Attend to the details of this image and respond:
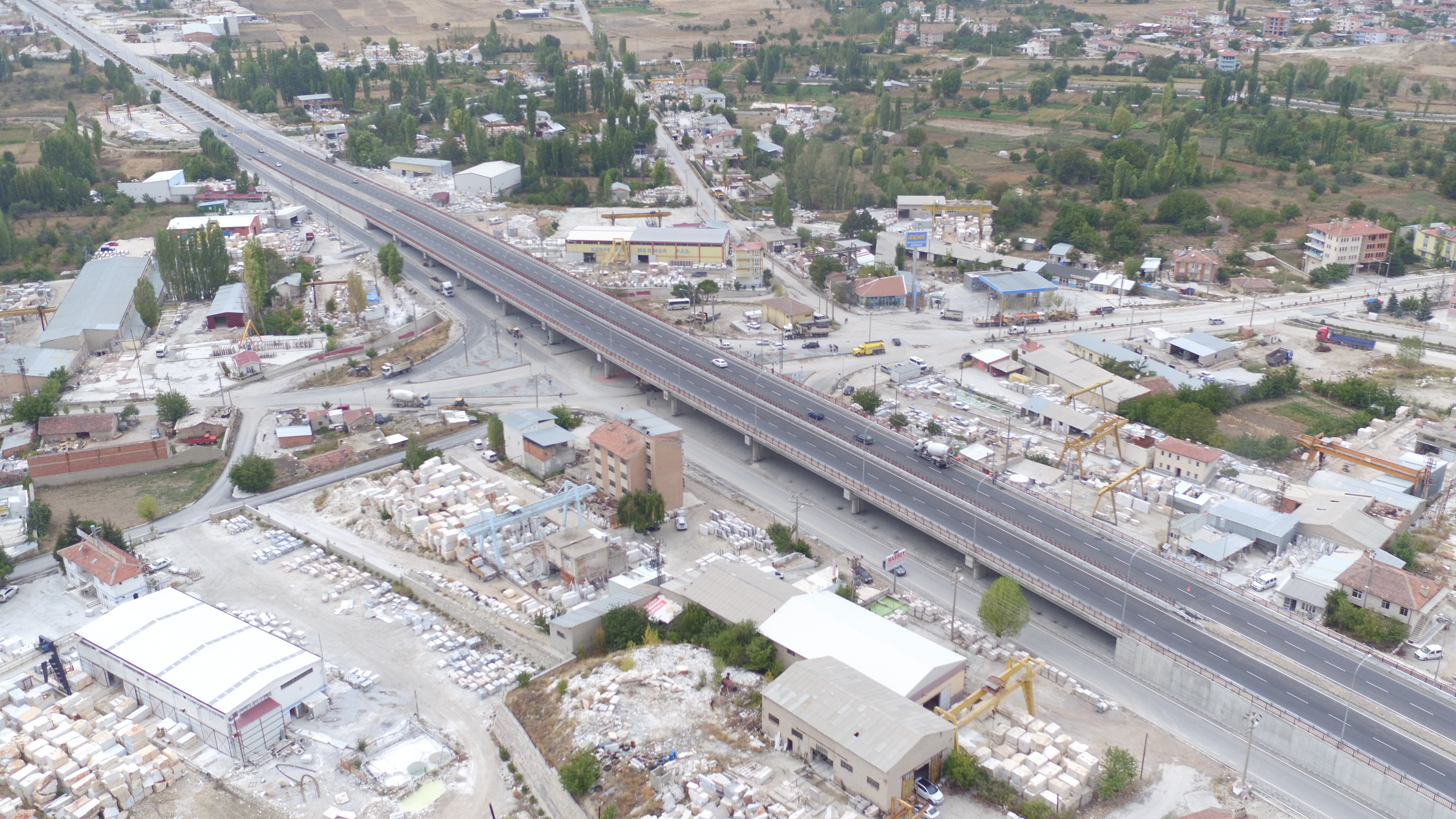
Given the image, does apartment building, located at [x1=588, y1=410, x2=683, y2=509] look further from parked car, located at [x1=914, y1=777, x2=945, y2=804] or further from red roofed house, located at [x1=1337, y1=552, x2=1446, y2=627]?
red roofed house, located at [x1=1337, y1=552, x2=1446, y2=627]

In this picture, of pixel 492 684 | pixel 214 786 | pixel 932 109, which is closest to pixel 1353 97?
pixel 932 109

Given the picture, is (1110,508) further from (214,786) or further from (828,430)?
(214,786)

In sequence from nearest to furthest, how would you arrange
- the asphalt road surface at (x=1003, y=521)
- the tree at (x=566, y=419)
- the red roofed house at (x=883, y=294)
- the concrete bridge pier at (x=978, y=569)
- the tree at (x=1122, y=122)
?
the asphalt road surface at (x=1003, y=521) < the concrete bridge pier at (x=978, y=569) < the tree at (x=566, y=419) < the red roofed house at (x=883, y=294) < the tree at (x=1122, y=122)

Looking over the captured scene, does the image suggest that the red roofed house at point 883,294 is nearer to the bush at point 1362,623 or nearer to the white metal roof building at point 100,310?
the bush at point 1362,623

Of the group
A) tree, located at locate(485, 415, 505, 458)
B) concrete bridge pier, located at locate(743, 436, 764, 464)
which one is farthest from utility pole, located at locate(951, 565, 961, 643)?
tree, located at locate(485, 415, 505, 458)

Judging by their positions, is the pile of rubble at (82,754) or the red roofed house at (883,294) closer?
the pile of rubble at (82,754)

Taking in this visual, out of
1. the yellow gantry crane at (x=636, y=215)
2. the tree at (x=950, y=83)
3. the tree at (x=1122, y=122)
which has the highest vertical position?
the tree at (x=950, y=83)

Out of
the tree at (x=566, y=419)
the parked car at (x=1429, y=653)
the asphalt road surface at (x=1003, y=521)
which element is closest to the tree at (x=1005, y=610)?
the asphalt road surface at (x=1003, y=521)
